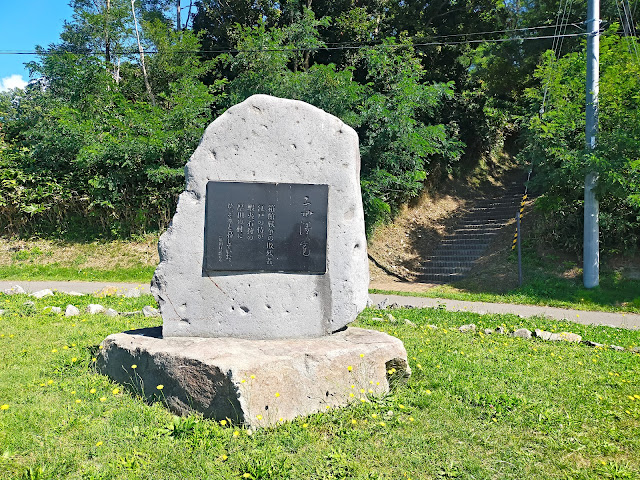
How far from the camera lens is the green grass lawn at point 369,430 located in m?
3.25

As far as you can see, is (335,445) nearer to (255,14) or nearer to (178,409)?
(178,409)

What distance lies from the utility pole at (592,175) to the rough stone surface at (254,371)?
9523mm

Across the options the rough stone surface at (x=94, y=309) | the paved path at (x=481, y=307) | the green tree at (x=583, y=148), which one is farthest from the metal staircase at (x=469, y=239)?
the rough stone surface at (x=94, y=309)

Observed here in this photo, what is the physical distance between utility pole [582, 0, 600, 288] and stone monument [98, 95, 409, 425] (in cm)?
933

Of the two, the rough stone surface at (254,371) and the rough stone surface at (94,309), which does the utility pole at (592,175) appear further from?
the rough stone surface at (94,309)

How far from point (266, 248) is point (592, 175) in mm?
10343

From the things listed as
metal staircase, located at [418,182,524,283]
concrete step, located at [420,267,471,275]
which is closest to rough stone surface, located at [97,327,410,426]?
metal staircase, located at [418,182,524,283]

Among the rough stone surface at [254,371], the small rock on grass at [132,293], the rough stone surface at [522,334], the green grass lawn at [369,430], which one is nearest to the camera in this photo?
the green grass lawn at [369,430]

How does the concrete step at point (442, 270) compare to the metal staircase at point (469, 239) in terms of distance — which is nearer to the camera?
the concrete step at point (442, 270)

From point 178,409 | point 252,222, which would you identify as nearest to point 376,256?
point 252,222

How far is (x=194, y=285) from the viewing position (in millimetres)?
5020

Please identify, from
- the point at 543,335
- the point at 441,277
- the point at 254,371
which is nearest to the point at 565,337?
the point at 543,335

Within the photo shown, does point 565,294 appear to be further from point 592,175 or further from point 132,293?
point 132,293

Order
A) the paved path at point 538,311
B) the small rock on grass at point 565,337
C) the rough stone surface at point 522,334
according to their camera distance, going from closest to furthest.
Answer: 1. the small rock on grass at point 565,337
2. the rough stone surface at point 522,334
3. the paved path at point 538,311
